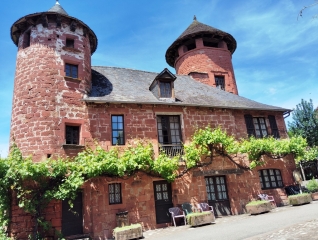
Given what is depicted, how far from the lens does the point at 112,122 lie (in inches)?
443

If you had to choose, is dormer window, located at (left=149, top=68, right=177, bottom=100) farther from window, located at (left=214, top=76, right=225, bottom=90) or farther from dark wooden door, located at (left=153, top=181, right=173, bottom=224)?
window, located at (left=214, top=76, right=225, bottom=90)

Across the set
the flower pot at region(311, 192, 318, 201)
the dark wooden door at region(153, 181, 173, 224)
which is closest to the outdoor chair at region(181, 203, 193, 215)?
the dark wooden door at region(153, 181, 173, 224)

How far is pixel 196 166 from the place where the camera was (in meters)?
11.6

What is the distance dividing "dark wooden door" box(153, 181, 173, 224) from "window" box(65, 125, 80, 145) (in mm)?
3975

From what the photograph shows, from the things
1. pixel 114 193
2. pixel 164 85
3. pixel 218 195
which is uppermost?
pixel 164 85

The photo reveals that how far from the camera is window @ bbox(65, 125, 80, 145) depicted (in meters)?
10.4

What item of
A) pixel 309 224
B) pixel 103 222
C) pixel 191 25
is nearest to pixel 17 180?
pixel 103 222

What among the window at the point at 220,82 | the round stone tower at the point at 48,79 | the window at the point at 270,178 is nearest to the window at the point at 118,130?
the round stone tower at the point at 48,79

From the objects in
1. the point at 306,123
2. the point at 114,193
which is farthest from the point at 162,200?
the point at 306,123

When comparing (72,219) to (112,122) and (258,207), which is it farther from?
(258,207)

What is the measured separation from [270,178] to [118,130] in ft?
28.3

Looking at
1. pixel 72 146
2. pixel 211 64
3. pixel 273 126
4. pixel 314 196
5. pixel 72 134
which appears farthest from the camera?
pixel 211 64

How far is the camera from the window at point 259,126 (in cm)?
1399

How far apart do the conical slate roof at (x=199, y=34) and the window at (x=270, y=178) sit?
34.8 ft
